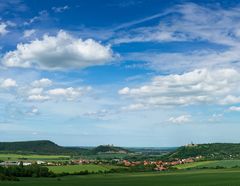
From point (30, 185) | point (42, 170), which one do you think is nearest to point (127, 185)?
point (30, 185)

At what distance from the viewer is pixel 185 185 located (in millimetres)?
77500

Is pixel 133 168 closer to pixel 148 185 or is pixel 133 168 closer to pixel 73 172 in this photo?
pixel 73 172

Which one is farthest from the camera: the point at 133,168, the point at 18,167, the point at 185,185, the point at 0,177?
the point at 133,168

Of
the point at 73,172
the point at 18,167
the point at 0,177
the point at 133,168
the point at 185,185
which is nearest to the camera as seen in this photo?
the point at 185,185

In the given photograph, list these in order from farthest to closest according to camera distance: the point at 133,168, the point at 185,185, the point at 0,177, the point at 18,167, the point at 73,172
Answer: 1. the point at 133,168
2. the point at 73,172
3. the point at 18,167
4. the point at 0,177
5. the point at 185,185

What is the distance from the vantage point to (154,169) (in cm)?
15075

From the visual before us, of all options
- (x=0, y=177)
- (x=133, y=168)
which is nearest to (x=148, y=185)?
(x=0, y=177)

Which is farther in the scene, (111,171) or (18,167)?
(111,171)

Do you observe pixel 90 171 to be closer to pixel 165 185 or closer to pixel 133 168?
pixel 133 168

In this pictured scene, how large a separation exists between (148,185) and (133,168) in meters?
69.7

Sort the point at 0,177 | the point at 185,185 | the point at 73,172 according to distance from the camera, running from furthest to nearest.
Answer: the point at 73,172, the point at 0,177, the point at 185,185

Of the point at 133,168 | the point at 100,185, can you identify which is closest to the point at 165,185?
the point at 100,185

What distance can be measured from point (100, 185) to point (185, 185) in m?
15.0

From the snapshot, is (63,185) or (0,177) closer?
(63,185)
